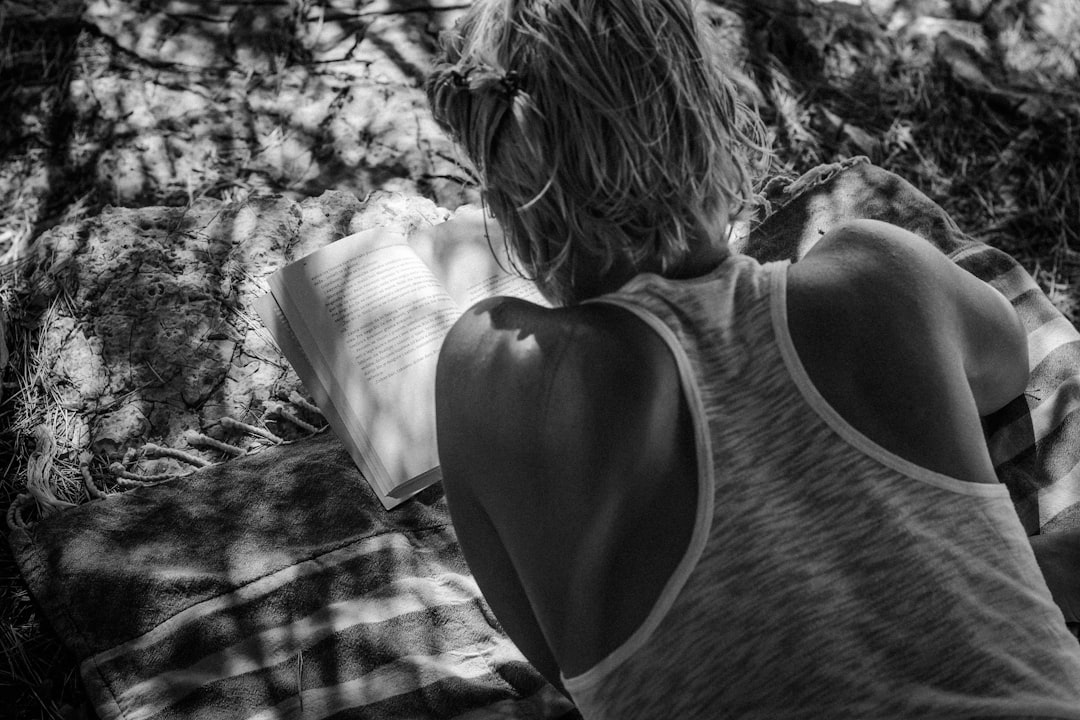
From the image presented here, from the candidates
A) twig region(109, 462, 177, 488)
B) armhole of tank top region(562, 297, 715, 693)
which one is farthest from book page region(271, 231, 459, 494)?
armhole of tank top region(562, 297, 715, 693)

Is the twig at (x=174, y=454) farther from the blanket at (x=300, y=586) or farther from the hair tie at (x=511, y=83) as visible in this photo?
the hair tie at (x=511, y=83)

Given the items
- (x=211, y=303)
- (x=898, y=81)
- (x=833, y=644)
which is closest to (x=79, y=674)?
(x=211, y=303)

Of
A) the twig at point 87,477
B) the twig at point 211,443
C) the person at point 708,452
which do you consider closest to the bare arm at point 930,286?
the person at point 708,452

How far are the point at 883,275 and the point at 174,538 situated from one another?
55.0 inches

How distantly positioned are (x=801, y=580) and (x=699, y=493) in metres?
0.15

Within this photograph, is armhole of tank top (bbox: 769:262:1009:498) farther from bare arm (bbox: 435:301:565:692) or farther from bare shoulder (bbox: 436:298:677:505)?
bare arm (bbox: 435:301:565:692)

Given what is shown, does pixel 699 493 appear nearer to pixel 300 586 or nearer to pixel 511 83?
pixel 511 83

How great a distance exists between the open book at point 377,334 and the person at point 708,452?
0.79 metres

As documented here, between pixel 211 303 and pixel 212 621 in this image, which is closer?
pixel 212 621

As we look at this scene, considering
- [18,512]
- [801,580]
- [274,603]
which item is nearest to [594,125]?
[801,580]

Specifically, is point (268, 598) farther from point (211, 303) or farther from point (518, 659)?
point (211, 303)

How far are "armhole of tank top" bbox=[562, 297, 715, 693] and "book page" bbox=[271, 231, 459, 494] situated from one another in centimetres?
90

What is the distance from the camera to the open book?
1968 mm

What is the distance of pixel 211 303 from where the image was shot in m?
2.29
